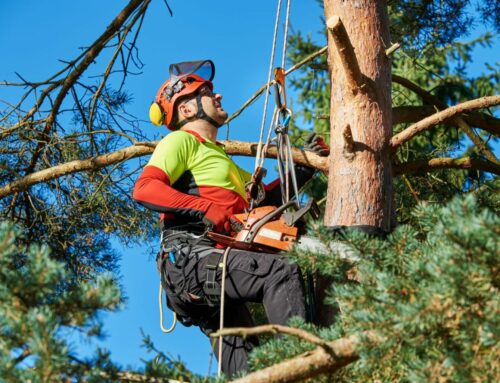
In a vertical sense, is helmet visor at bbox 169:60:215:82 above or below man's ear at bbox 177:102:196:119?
above

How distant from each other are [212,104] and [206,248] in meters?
1.07

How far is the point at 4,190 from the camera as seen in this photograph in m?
6.00

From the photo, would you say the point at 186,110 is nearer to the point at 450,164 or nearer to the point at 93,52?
the point at 93,52

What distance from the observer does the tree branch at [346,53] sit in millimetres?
4172

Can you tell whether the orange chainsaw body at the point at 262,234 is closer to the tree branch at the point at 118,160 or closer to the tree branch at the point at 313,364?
the tree branch at the point at 118,160

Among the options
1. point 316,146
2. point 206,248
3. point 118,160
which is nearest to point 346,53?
point 316,146

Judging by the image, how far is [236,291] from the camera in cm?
396

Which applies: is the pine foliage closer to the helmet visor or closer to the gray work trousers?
the gray work trousers

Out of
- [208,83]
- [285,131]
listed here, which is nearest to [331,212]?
[285,131]

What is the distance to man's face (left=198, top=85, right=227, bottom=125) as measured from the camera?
486cm

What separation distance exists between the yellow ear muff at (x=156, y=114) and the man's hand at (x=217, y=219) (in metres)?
1.01

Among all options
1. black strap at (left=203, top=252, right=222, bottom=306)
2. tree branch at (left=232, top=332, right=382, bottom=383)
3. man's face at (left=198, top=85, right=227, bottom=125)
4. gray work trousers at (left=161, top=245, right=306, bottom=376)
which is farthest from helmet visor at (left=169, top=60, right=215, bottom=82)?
tree branch at (left=232, top=332, right=382, bottom=383)

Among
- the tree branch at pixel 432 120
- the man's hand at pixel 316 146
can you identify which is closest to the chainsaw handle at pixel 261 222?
the tree branch at pixel 432 120

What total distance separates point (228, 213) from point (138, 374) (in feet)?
5.28
